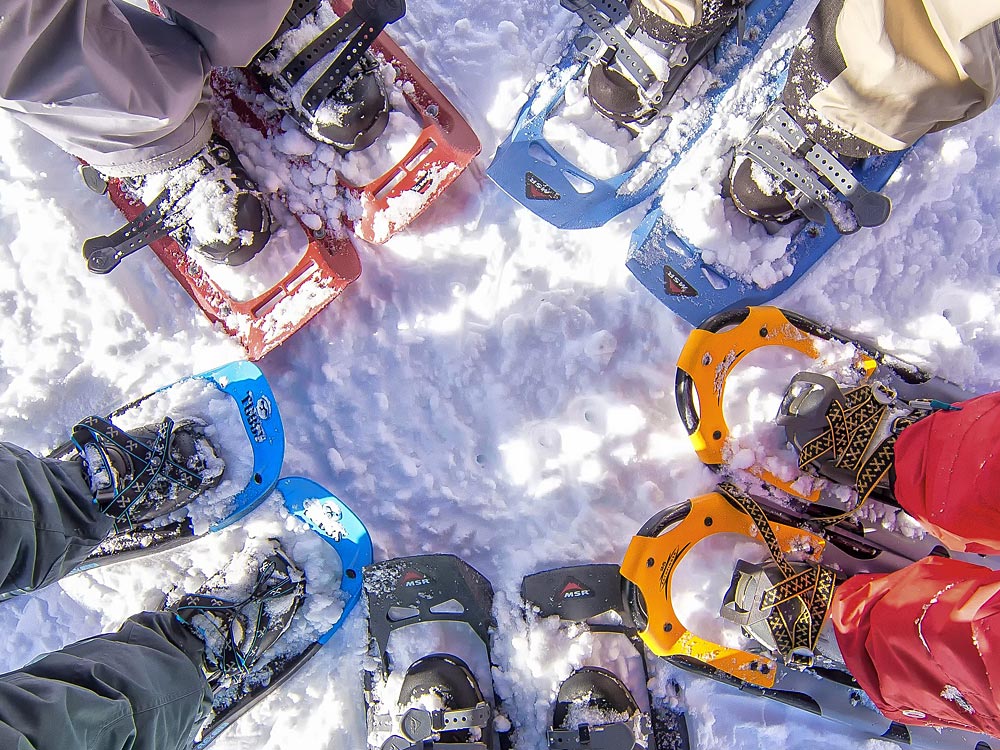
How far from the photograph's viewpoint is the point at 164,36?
58.5 inches

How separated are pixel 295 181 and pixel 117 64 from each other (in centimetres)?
67

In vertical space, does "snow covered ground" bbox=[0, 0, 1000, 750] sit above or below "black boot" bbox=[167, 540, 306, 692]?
above

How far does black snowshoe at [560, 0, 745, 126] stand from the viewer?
5.76 ft

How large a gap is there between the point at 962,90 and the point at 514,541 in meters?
1.53

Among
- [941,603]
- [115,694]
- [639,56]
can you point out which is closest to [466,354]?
[639,56]

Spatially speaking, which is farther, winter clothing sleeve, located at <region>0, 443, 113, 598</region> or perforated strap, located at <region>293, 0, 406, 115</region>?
perforated strap, located at <region>293, 0, 406, 115</region>

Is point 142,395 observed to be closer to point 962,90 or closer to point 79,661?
point 79,661

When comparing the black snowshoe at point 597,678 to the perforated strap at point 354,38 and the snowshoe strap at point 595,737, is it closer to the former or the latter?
the snowshoe strap at point 595,737

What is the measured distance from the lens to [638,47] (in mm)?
1808

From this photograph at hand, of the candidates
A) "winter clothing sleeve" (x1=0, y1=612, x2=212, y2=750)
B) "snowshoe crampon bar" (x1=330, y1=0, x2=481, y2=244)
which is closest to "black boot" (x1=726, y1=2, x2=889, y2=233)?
"snowshoe crampon bar" (x1=330, y1=0, x2=481, y2=244)

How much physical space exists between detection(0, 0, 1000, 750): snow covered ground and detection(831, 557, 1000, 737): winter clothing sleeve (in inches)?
21.2

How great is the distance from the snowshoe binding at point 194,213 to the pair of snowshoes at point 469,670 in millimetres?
1000

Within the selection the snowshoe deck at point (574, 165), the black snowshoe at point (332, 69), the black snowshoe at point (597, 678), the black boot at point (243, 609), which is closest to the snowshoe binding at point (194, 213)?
the black snowshoe at point (332, 69)

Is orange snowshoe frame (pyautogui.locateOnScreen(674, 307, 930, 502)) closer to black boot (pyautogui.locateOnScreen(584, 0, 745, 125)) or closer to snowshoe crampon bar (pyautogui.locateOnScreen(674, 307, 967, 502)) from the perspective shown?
snowshoe crampon bar (pyautogui.locateOnScreen(674, 307, 967, 502))
